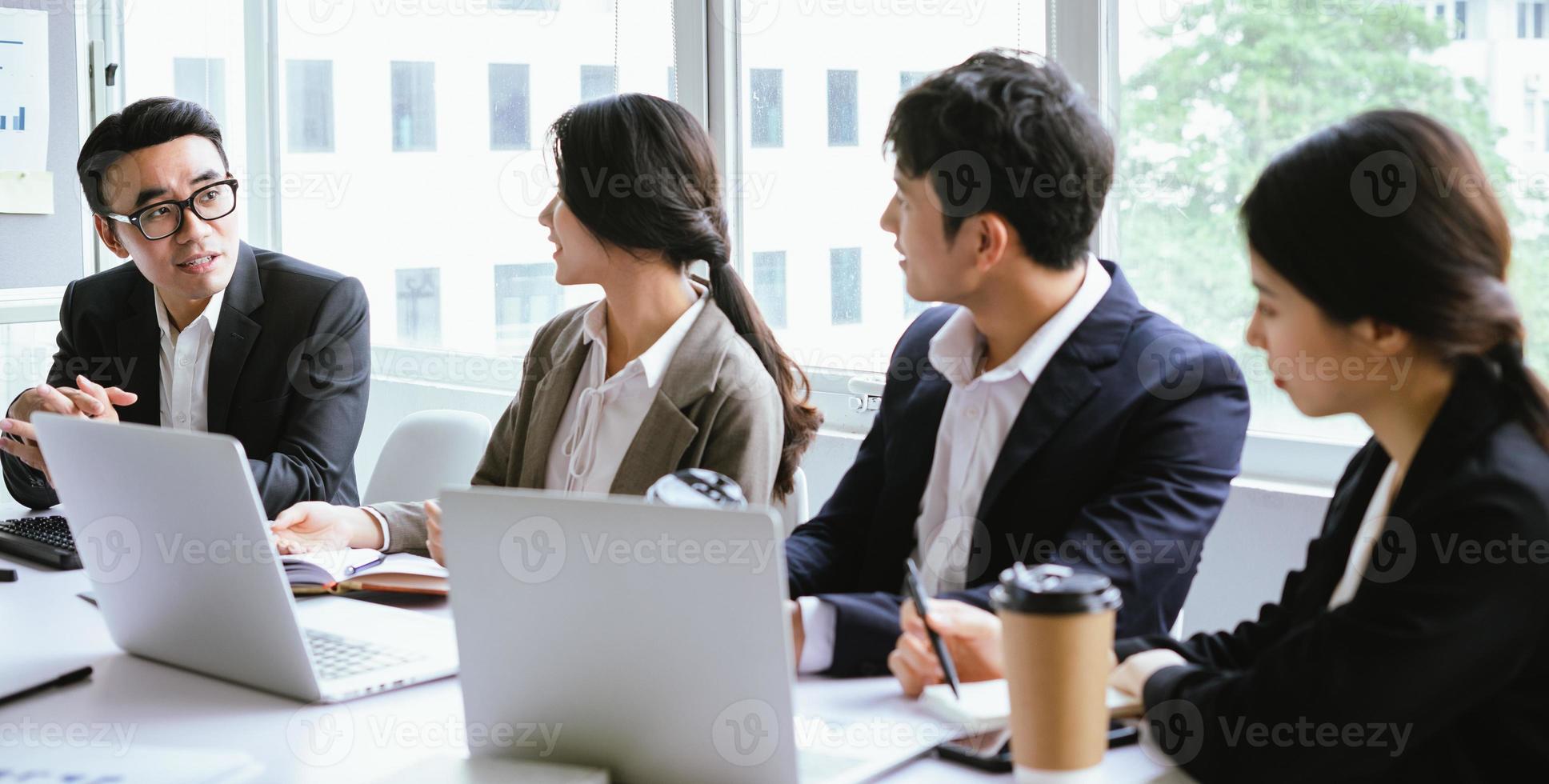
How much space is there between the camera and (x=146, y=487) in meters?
1.42

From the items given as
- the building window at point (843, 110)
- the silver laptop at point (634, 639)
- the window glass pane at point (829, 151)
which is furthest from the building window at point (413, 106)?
the silver laptop at point (634, 639)

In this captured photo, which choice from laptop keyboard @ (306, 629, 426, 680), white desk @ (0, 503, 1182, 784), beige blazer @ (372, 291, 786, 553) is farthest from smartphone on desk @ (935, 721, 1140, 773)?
beige blazer @ (372, 291, 786, 553)

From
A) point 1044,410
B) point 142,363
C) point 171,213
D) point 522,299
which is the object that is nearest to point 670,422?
point 1044,410

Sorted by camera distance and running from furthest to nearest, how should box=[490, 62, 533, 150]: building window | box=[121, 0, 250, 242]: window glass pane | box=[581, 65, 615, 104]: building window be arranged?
1. box=[121, 0, 250, 242]: window glass pane
2. box=[490, 62, 533, 150]: building window
3. box=[581, 65, 615, 104]: building window

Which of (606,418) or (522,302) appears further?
(522,302)

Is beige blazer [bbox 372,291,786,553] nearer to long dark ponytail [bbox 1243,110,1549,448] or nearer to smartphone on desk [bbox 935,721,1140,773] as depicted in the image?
smartphone on desk [bbox 935,721,1140,773]

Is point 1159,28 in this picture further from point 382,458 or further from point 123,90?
point 123,90

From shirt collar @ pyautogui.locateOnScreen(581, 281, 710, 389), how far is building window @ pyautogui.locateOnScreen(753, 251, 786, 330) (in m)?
0.85

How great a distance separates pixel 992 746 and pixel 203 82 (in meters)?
4.03

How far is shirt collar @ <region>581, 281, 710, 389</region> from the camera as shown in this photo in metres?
1.98

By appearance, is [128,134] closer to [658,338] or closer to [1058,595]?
[658,338]

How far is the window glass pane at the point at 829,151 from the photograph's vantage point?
2.71 metres

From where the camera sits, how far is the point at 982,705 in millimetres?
1231

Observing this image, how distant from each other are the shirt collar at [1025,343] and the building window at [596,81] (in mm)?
1758
